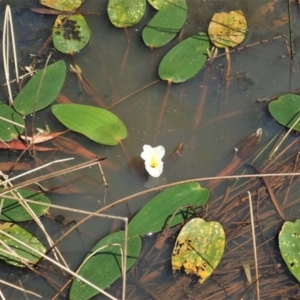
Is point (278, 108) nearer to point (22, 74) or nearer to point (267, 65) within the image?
point (267, 65)

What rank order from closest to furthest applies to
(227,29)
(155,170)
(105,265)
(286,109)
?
1. (105,265)
2. (155,170)
3. (286,109)
4. (227,29)

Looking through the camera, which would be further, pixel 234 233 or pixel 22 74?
pixel 22 74

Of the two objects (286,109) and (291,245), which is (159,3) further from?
(291,245)

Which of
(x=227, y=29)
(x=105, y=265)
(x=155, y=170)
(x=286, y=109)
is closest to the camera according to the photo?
(x=105, y=265)

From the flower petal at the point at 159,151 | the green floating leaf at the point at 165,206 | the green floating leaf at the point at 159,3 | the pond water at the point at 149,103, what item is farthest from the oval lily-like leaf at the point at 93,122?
the green floating leaf at the point at 159,3

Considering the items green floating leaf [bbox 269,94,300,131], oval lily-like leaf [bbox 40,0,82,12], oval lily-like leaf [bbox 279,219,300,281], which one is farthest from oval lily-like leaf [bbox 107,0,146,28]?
oval lily-like leaf [bbox 279,219,300,281]

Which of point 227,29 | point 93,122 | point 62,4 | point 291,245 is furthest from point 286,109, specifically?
point 62,4

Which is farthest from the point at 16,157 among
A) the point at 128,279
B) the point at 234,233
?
the point at 234,233
